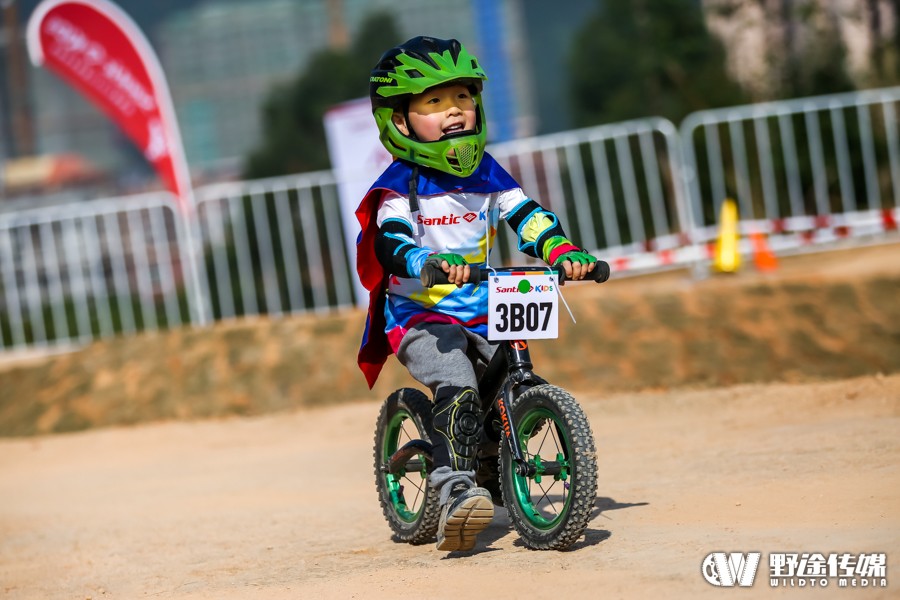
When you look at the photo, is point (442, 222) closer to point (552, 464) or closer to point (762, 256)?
point (552, 464)

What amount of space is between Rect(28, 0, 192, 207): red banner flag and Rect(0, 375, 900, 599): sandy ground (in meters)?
4.09

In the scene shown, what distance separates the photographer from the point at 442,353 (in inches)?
191

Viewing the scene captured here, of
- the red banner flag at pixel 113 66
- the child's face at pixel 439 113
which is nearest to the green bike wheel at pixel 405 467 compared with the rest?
the child's face at pixel 439 113

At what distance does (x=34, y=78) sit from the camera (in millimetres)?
87625

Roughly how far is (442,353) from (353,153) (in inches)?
291

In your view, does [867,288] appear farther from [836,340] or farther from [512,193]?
[512,193]

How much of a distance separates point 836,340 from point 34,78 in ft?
280

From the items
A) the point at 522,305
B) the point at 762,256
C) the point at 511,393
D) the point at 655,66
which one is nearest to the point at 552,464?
the point at 511,393

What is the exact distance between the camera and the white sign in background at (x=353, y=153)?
11773 mm

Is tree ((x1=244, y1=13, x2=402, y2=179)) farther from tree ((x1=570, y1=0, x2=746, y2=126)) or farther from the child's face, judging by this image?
the child's face

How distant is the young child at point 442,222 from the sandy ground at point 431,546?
0.52m

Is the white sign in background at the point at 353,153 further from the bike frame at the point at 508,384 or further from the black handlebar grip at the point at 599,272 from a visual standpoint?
the black handlebar grip at the point at 599,272

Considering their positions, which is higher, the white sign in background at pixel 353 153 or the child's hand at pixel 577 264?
the white sign in background at pixel 353 153

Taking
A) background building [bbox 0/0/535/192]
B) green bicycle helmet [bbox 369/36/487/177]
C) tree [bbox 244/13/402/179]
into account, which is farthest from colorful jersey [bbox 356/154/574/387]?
background building [bbox 0/0/535/192]
